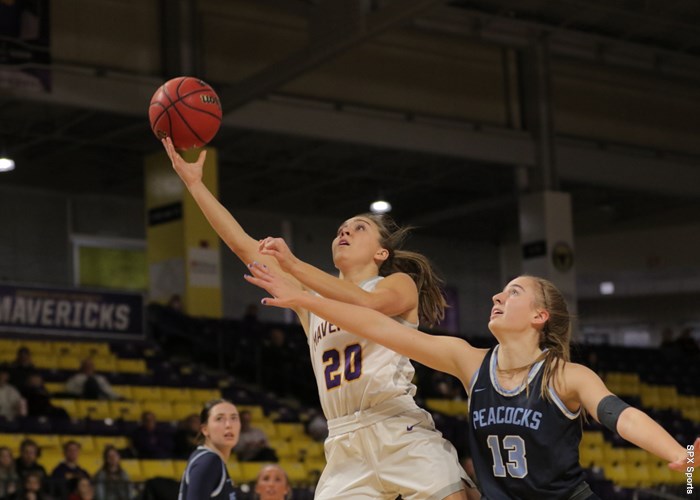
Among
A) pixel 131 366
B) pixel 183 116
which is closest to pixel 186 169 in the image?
pixel 183 116

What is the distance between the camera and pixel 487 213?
28.3 meters

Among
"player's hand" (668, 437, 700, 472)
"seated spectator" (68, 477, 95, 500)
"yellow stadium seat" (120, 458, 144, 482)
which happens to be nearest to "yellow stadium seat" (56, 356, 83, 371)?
"yellow stadium seat" (120, 458, 144, 482)

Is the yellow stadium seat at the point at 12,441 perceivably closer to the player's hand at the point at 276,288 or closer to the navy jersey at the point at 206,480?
the navy jersey at the point at 206,480

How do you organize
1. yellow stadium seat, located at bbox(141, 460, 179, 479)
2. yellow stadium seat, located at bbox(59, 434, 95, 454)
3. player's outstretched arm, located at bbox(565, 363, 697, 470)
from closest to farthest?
1. player's outstretched arm, located at bbox(565, 363, 697, 470)
2. yellow stadium seat, located at bbox(141, 460, 179, 479)
3. yellow stadium seat, located at bbox(59, 434, 95, 454)

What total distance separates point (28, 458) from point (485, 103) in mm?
14012

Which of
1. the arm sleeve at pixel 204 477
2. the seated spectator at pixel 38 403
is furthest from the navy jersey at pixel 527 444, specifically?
the seated spectator at pixel 38 403

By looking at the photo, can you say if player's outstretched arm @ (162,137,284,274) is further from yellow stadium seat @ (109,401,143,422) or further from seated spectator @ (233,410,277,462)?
yellow stadium seat @ (109,401,143,422)

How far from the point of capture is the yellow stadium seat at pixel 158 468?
493 inches

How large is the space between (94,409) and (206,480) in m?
8.77

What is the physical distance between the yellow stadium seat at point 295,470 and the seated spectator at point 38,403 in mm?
2634

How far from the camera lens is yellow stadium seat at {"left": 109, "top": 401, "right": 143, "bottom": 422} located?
567 inches

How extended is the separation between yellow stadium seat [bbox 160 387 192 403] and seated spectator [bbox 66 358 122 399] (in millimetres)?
914

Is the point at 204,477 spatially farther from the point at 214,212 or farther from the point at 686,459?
the point at 686,459

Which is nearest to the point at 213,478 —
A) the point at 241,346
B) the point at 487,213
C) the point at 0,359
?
the point at 0,359
